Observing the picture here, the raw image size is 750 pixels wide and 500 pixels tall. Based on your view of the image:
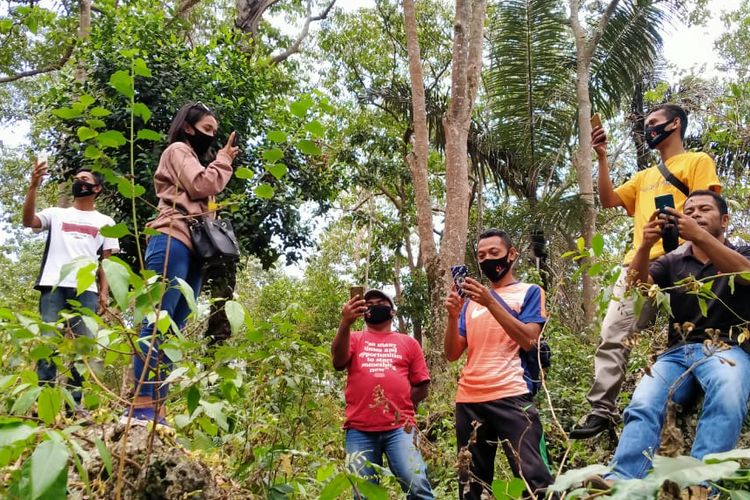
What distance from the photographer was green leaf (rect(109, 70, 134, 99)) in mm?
1730

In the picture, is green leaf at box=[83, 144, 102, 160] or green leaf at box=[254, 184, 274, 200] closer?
green leaf at box=[83, 144, 102, 160]

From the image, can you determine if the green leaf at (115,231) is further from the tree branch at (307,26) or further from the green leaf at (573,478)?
the tree branch at (307,26)

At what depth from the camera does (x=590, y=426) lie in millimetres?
3375

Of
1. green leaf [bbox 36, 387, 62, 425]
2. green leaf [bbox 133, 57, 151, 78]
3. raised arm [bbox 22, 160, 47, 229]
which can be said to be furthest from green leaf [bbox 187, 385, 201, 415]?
raised arm [bbox 22, 160, 47, 229]

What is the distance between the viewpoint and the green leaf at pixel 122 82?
173 cm

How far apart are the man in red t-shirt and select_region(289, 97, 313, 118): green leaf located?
183 centimetres

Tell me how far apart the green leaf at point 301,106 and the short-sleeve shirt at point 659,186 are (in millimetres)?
2093

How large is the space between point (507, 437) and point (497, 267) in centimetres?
90

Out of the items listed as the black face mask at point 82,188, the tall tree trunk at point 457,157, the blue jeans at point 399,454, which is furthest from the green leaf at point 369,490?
the tall tree trunk at point 457,157

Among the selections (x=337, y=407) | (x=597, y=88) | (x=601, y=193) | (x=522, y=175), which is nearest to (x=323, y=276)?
(x=522, y=175)

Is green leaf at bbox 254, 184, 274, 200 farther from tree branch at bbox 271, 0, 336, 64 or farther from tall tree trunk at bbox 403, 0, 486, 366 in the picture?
tree branch at bbox 271, 0, 336, 64

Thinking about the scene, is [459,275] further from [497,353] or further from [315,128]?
[315,128]

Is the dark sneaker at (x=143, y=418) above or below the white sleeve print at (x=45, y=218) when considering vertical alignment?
below

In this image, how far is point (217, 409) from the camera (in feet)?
6.68
